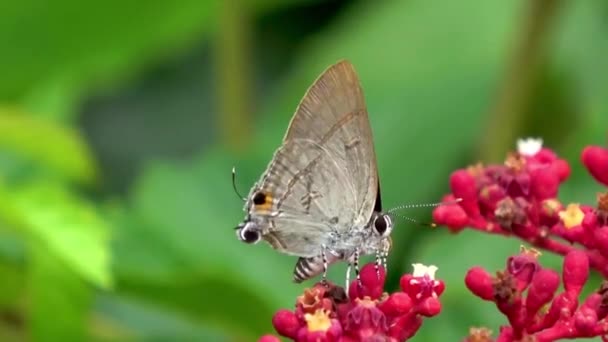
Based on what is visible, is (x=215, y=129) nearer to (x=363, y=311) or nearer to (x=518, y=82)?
(x=518, y=82)

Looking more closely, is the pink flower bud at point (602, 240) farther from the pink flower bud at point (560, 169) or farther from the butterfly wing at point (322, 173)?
the butterfly wing at point (322, 173)

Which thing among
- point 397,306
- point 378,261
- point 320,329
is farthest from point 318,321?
point 378,261

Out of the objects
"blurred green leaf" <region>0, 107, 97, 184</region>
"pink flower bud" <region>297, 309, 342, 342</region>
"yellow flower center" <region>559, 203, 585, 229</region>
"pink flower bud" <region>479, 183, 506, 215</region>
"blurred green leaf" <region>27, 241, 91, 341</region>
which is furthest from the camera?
"blurred green leaf" <region>0, 107, 97, 184</region>

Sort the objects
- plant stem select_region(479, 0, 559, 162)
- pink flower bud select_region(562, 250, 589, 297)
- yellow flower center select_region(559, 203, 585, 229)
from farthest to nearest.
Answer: plant stem select_region(479, 0, 559, 162) → yellow flower center select_region(559, 203, 585, 229) → pink flower bud select_region(562, 250, 589, 297)

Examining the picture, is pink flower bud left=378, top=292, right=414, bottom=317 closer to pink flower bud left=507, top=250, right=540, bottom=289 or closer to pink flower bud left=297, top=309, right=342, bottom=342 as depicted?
pink flower bud left=297, top=309, right=342, bottom=342

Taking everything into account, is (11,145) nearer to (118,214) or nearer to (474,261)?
(118,214)

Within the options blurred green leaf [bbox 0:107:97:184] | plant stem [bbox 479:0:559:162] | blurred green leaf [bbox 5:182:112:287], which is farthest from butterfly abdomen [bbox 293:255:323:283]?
plant stem [bbox 479:0:559:162]
